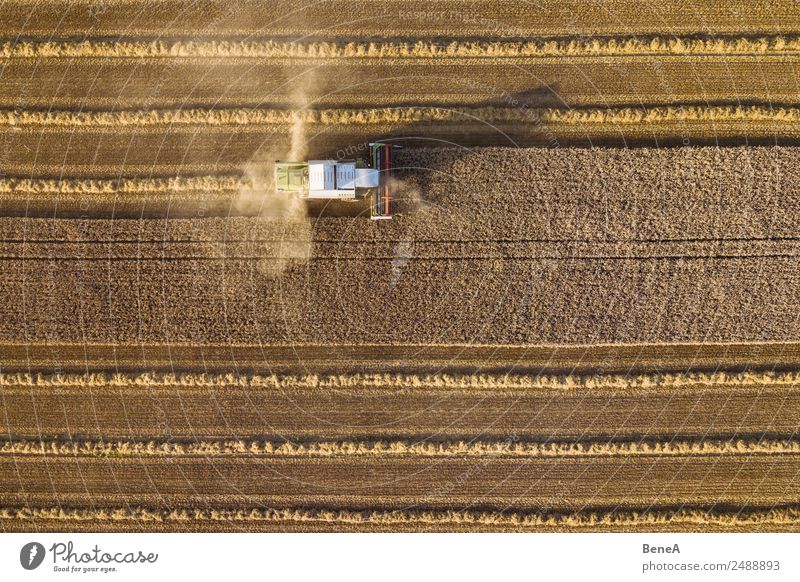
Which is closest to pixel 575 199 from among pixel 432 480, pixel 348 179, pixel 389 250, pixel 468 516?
pixel 389 250

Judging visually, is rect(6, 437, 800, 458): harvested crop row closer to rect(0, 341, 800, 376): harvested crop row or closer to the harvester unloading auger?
rect(0, 341, 800, 376): harvested crop row

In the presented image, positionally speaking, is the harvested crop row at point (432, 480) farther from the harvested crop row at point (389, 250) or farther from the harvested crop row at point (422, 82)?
the harvested crop row at point (422, 82)

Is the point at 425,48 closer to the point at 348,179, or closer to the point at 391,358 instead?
the point at 348,179

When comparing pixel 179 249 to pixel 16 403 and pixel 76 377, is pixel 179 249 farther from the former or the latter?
pixel 16 403

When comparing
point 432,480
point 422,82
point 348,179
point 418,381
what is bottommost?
point 432,480

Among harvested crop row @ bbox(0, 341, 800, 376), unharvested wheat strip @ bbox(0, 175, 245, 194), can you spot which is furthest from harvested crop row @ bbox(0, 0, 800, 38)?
harvested crop row @ bbox(0, 341, 800, 376)
